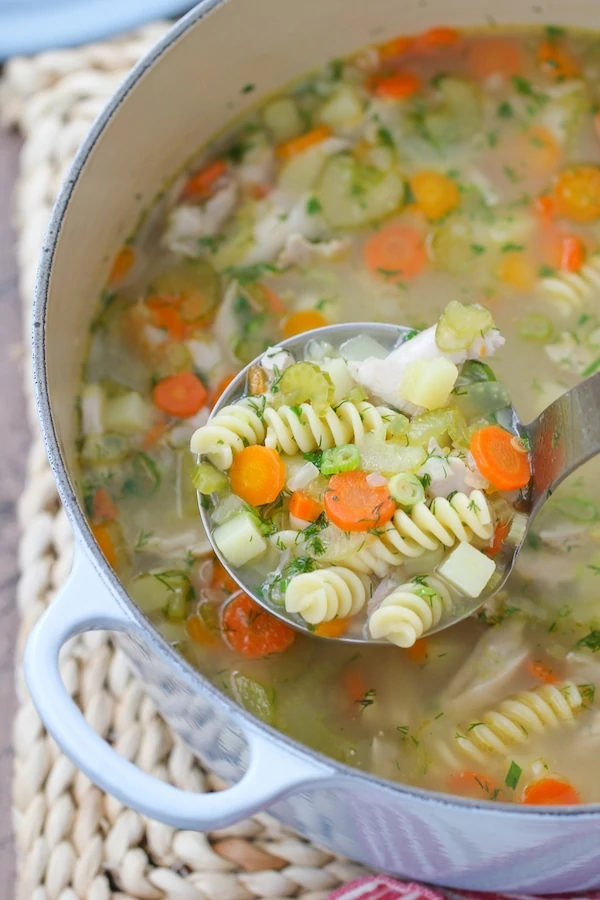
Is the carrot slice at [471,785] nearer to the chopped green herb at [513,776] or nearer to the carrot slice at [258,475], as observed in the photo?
the chopped green herb at [513,776]

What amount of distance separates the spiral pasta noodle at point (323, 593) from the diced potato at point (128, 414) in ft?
2.56

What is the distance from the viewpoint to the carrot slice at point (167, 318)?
3.08 metres

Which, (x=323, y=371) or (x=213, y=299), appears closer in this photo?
(x=323, y=371)

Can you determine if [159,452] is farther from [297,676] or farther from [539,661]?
[539,661]

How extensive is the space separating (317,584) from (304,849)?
2.64ft

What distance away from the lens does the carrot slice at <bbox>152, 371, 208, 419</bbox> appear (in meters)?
2.96

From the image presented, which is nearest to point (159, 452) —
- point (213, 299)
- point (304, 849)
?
point (213, 299)

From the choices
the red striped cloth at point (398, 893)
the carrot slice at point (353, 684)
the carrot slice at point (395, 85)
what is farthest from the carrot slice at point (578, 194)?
the red striped cloth at point (398, 893)

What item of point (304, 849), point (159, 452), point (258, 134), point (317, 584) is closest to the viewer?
point (317, 584)

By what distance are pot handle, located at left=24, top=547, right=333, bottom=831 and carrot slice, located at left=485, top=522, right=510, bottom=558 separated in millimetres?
854

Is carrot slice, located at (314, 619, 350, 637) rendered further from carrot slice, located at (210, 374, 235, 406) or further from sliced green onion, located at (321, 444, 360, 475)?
carrot slice, located at (210, 374, 235, 406)

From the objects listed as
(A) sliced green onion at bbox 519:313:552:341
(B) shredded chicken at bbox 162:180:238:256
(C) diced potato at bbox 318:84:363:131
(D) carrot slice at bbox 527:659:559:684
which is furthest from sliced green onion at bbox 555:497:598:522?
(C) diced potato at bbox 318:84:363:131

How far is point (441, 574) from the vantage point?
246 cm

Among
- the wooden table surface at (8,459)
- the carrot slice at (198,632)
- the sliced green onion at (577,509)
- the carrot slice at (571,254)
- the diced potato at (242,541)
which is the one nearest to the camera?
the diced potato at (242,541)
